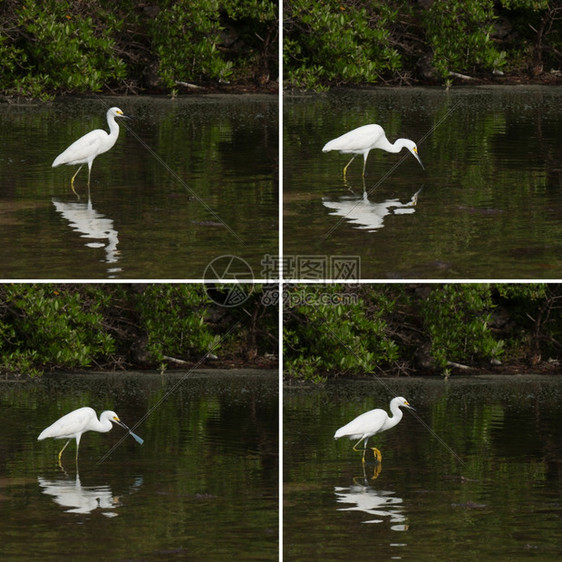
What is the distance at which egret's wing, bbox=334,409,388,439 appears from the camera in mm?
7070

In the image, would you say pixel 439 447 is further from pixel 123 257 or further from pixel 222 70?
pixel 222 70

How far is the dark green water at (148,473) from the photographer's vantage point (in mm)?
5820

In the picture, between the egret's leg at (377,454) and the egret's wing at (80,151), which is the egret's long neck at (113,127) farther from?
the egret's leg at (377,454)

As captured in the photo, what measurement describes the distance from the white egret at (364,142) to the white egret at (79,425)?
2059 millimetres

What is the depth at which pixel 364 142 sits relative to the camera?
7.93 m

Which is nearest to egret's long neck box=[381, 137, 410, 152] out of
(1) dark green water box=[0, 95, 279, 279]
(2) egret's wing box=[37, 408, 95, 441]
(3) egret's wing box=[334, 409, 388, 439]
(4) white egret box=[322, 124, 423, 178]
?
(4) white egret box=[322, 124, 423, 178]

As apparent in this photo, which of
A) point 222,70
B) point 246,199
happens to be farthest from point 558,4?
point 246,199

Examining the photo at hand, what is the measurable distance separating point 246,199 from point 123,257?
117 centimetres

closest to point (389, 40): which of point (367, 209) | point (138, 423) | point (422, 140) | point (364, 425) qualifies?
point (422, 140)

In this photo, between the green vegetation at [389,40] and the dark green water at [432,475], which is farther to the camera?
the green vegetation at [389,40]

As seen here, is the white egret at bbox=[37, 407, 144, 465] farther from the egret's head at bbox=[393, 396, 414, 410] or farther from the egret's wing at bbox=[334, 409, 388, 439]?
the egret's head at bbox=[393, 396, 414, 410]

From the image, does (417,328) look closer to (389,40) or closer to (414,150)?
(414,150)

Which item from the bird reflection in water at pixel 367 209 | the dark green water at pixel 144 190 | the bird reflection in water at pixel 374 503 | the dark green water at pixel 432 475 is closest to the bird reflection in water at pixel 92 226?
the dark green water at pixel 144 190

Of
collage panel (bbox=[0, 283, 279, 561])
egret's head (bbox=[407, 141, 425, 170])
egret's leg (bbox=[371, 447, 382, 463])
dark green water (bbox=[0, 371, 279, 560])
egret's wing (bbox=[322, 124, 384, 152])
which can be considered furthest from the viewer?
egret's head (bbox=[407, 141, 425, 170])
